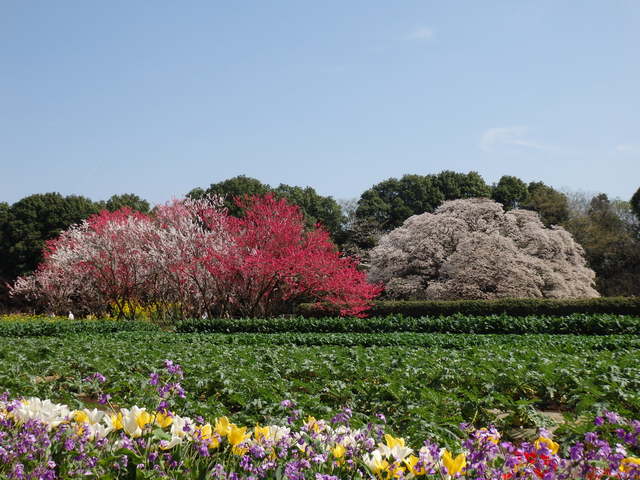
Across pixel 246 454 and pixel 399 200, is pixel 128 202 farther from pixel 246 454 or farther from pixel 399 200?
pixel 246 454

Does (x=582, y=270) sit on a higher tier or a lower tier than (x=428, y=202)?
lower

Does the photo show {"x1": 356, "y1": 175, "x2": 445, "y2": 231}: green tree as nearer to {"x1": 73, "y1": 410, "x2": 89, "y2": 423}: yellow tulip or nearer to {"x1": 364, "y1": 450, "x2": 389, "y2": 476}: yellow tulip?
{"x1": 73, "y1": 410, "x2": 89, "y2": 423}: yellow tulip

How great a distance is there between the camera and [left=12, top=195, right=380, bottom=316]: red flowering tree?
17.9m

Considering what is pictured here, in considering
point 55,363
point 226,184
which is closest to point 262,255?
point 55,363

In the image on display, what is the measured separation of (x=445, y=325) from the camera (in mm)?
14570

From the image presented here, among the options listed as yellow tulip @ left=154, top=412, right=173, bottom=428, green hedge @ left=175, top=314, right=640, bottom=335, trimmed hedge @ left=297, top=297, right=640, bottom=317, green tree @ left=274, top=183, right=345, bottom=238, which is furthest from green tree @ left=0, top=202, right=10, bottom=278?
yellow tulip @ left=154, top=412, right=173, bottom=428

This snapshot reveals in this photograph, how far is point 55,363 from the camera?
7.96 metres

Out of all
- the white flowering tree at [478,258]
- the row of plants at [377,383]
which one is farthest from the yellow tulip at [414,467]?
the white flowering tree at [478,258]

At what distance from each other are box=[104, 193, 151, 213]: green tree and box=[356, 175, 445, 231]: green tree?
559 inches

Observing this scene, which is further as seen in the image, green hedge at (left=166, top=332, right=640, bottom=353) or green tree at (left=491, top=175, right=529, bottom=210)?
green tree at (left=491, top=175, right=529, bottom=210)

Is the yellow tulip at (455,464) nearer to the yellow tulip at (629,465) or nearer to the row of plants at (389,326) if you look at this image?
the yellow tulip at (629,465)

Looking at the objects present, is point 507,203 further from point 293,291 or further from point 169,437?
point 169,437

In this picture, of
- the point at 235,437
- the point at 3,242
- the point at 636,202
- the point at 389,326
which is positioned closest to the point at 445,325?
the point at 389,326

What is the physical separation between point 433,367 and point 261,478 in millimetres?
4636
